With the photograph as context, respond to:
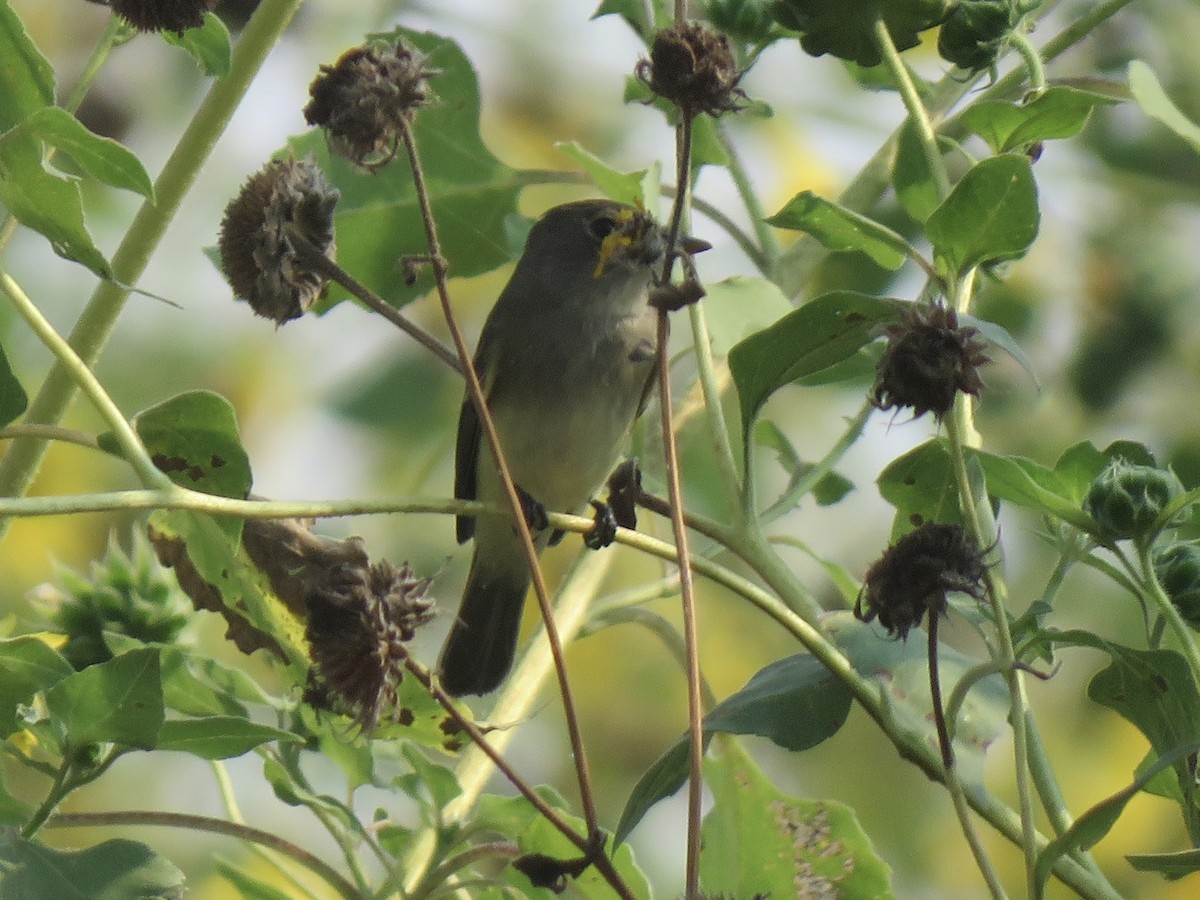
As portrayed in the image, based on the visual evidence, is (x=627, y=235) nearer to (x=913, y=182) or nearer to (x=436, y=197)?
(x=913, y=182)

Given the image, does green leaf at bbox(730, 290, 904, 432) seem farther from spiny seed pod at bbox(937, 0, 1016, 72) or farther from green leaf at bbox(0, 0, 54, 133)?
green leaf at bbox(0, 0, 54, 133)

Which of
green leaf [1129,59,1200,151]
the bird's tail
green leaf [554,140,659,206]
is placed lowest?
the bird's tail

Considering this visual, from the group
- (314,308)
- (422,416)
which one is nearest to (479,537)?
(422,416)

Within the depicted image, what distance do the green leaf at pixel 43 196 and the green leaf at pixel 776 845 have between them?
1181 mm

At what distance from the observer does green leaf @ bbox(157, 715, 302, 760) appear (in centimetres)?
180

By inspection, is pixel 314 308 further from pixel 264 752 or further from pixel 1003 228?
pixel 1003 228

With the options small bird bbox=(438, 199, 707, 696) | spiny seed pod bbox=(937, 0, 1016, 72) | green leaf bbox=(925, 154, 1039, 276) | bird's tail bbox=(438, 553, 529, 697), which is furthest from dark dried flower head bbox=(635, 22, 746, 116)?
bird's tail bbox=(438, 553, 529, 697)

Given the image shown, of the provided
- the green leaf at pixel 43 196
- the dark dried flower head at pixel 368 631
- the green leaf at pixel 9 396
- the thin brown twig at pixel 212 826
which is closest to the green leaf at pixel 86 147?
the green leaf at pixel 43 196

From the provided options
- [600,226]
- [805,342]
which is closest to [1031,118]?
[805,342]

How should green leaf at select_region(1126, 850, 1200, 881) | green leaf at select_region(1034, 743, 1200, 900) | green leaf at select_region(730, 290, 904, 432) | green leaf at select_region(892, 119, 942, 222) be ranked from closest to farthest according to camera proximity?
green leaf at select_region(1034, 743, 1200, 900) < green leaf at select_region(1126, 850, 1200, 881) < green leaf at select_region(730, 290, 904, 432) < green leaf at select_region(892, 119, 942, 222)

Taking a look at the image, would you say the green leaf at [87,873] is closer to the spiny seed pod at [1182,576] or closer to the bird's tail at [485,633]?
the spiny seed pod at [1182,576]

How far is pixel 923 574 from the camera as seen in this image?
68.5 inches

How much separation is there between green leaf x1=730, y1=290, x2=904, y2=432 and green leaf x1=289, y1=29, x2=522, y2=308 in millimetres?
860

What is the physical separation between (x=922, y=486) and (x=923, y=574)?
507 millimetres
